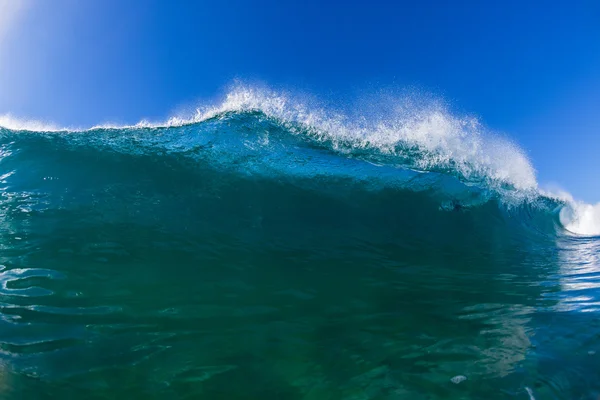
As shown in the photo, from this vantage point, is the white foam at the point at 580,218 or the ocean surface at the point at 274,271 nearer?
the ocean surface at the point at 274,271

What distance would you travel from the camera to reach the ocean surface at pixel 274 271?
247 centimetres

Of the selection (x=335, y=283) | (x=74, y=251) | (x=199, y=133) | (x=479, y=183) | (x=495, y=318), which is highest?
(x=199, y=133)

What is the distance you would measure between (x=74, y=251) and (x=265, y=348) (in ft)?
9.93

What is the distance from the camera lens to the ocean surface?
97.3 inches

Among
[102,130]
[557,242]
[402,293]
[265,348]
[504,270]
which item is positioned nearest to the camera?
[265,348]

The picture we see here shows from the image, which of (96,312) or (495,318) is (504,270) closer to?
(495,318)

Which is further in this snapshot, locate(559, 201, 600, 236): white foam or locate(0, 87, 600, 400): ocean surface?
locate(559, 201, 600, 236): white foam

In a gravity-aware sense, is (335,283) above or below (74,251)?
below

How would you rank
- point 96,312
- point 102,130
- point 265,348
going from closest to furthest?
point 265,348, point 96,312, point 102,130

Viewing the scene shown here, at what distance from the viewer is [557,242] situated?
881 cm

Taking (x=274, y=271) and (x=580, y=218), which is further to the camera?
(x=580, y=218)

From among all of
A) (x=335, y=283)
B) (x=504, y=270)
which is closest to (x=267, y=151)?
(x=335, y=283)

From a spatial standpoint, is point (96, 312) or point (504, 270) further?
point (504, 270)

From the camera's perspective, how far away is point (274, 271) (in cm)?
453
